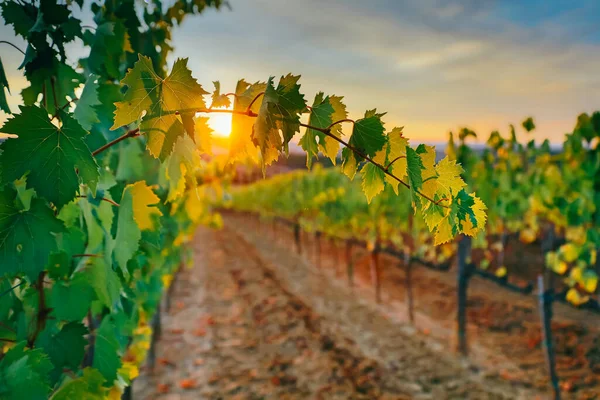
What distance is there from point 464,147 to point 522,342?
2.88m

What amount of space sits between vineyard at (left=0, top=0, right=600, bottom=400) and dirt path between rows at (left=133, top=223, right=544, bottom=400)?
0.03m

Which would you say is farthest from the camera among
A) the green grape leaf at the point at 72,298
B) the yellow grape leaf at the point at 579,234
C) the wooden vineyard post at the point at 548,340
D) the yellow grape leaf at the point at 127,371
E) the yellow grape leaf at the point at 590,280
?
the yellow grape leaf at the point at 579,234

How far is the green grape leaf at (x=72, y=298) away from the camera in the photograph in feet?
4.85

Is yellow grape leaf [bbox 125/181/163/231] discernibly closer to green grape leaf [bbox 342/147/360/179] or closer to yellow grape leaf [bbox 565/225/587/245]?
green grape leaf [bbox 342/147/360/179]

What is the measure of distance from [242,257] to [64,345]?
1301 cm

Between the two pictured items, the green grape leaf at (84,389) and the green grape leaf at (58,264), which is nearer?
the green grape leaf at (84,389)

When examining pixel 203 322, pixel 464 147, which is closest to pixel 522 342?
pixel 464 147

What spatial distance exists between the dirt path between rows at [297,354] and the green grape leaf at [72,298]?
11.6ft

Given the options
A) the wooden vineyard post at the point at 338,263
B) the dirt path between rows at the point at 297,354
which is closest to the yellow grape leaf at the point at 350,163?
the dirt path between rows at the point at 297,354

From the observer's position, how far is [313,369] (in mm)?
5141

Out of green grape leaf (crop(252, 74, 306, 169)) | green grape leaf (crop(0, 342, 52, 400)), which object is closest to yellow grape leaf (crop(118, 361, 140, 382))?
green grape leaf (crop(0, 342, 52, 400))

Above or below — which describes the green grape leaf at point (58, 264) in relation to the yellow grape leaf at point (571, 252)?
above

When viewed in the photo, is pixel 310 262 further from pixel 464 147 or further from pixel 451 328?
pixel 464 147

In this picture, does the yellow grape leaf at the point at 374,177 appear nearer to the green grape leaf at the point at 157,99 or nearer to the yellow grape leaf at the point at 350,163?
the yellow grape leaf at the point at 350,163
